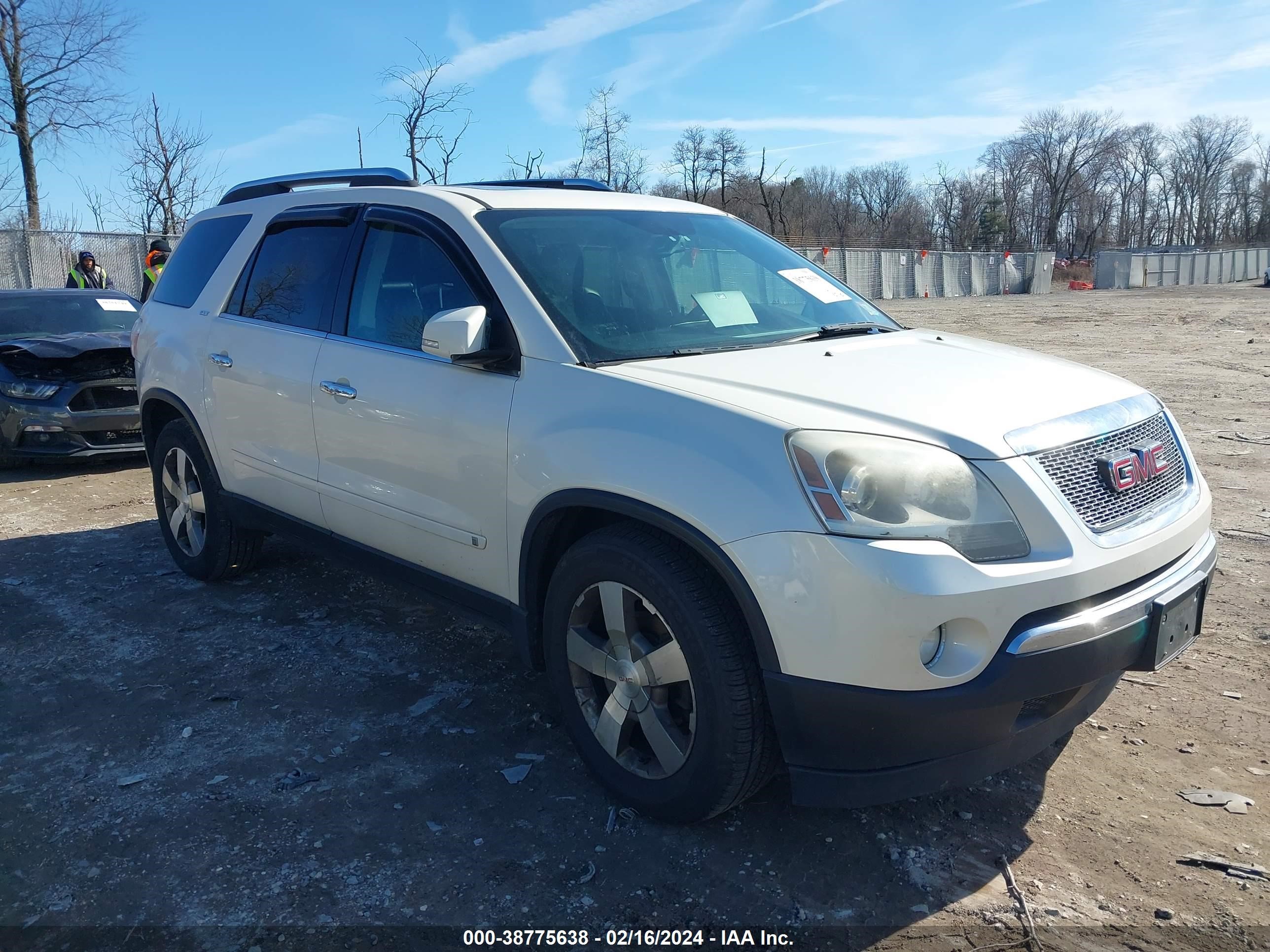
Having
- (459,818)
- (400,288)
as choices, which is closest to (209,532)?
(400,288)

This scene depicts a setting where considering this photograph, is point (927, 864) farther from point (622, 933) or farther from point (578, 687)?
point (578, 687)

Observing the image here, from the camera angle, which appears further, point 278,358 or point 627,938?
point 278,358

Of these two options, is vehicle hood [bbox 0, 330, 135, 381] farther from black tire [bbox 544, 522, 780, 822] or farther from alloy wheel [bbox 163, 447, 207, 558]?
black tire [bbox 544, 522, 780, 822]

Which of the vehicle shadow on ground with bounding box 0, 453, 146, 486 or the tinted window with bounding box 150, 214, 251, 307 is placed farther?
the vehicle shadow on ground with bounding box 0, 453, 146, 486

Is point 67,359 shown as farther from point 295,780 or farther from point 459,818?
point 459,818

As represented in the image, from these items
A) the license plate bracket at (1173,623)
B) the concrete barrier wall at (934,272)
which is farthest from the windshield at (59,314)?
the concrete barrier wall at (934,272)

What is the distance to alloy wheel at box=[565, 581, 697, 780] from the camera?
2.79m

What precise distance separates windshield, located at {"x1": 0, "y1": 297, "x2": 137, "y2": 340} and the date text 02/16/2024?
792 cm

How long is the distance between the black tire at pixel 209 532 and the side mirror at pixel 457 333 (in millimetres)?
2278

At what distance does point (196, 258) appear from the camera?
513 centimetres

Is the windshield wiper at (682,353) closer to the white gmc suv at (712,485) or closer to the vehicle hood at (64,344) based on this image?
the white gmc suv at (712,485)

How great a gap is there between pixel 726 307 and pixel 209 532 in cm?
307

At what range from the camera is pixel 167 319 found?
5.16 meters

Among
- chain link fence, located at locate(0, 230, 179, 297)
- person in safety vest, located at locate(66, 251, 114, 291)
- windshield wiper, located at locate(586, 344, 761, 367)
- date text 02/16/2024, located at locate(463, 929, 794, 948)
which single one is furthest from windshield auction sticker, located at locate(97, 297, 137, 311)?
chain link fence, located at locate(0, 230, 179, 297)
